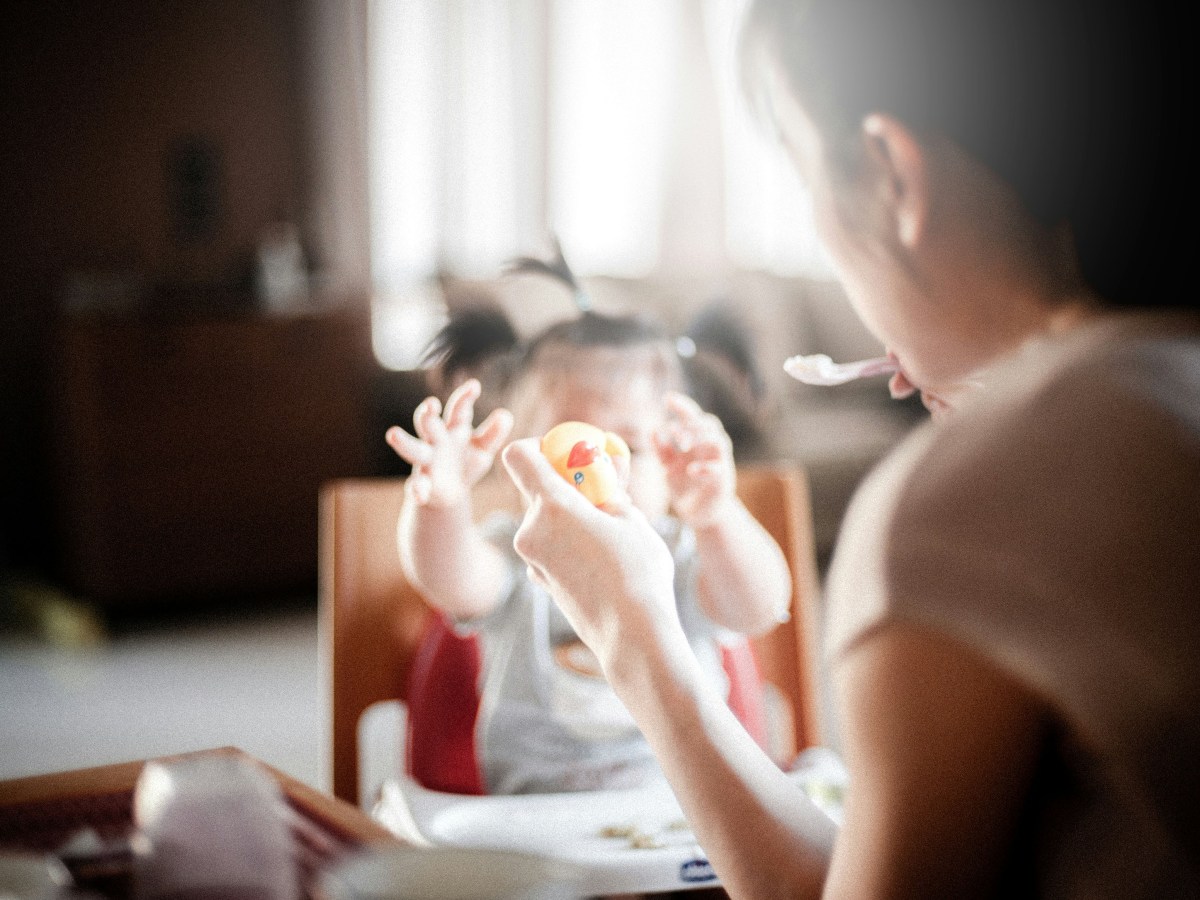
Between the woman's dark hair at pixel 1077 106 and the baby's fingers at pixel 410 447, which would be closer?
the woman's dark hair at pixel 1077 106

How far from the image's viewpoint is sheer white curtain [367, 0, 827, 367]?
454cm

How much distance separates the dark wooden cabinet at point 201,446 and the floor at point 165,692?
0.56ft

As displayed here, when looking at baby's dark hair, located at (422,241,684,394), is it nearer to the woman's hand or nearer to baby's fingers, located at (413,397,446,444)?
baby's fingers, located at (413,397,446,444)

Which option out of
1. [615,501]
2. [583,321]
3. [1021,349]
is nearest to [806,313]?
[583,321]

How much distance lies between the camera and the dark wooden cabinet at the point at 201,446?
3.62 meters

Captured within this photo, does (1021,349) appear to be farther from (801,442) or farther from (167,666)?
(801,442)

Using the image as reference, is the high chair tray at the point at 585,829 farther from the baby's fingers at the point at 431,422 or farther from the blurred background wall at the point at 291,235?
the blurred background wall at the point at 291,235

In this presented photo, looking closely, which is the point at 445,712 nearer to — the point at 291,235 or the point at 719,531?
the point at 719,531

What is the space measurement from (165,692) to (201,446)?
90cm

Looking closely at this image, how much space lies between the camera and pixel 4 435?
413 cm

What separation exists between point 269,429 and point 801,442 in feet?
5.15

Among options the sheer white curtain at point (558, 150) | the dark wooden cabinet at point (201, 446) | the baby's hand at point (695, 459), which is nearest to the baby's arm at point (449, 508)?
the baby's hand at point (695, 459)

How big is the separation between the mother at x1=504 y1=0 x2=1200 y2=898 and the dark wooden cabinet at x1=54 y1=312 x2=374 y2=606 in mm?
3289

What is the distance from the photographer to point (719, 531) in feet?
4.12
